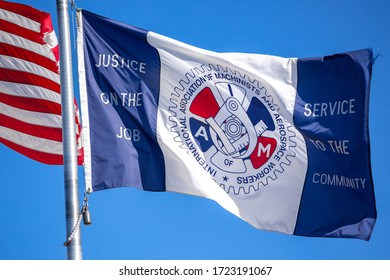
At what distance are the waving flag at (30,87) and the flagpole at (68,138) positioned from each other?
102 inches

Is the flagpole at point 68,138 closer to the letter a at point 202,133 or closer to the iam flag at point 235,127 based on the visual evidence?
the iam flag at point 235,127

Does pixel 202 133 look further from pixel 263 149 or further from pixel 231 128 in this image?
pixel 263 149

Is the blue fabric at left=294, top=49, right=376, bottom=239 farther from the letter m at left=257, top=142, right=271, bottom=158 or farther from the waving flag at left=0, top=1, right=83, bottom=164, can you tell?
the waving flag at left=0, top=1, right=83, bottom=164

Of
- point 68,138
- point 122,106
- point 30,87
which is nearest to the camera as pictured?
point 68,138

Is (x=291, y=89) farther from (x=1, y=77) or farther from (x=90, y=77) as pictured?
(x=1, y=77)

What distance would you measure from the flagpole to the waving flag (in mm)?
2582

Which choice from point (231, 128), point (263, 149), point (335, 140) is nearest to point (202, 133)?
point (231, 128)

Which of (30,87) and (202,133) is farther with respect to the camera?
(30,87)

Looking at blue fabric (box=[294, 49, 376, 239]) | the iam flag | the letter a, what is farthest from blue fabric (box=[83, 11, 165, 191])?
blue fabric (box=[294, 49, 376, 239])

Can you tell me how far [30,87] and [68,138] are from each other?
3619 millimetres

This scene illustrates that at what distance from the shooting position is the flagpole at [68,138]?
972cm

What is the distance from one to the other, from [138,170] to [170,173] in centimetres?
46

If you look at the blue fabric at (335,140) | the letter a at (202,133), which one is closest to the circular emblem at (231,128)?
the letter a at (202,133)

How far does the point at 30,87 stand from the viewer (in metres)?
13.5
